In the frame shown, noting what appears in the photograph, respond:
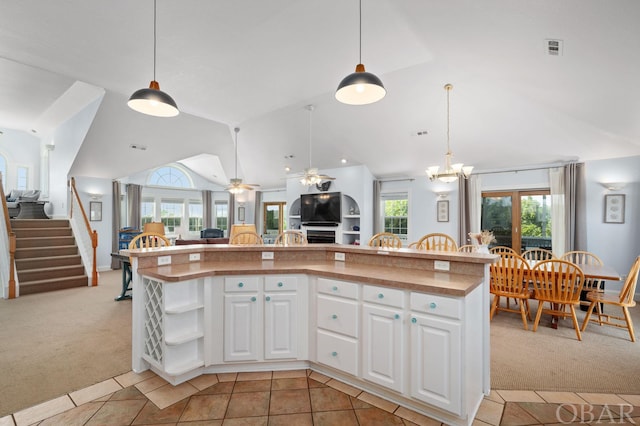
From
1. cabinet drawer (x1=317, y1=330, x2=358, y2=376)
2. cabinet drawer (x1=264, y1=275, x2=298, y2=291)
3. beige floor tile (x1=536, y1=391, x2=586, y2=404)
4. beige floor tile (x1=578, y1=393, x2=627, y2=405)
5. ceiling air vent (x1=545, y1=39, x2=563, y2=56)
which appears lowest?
beige floor tile (x1=578, y1=393, x2=627, y2=405)

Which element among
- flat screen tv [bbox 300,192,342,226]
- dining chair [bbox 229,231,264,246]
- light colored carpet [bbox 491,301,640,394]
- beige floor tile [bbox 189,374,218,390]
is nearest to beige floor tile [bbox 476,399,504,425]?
light colored carpet [bbox 491,301,640,394]

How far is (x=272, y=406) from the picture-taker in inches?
82.9

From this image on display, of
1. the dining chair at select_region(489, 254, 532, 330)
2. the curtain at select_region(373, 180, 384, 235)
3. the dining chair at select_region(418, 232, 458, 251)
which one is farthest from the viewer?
the curtain at select_region(373, 180, 384, 235)

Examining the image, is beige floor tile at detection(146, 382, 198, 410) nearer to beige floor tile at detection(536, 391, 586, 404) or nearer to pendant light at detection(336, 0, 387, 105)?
pendant light at detection(336, 0, 387, 105)

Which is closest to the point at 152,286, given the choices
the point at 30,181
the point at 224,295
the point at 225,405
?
the point at 224,295

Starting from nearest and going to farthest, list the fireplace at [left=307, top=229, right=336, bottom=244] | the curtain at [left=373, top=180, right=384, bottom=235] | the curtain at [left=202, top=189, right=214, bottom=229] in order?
1. the curtain at [left=373, top=180, right=384, bottom=235]
2. the fireplace at [left=307, top=229, right=336, bottom=244]
3. the curtain at [left=202, top=189, right=214, bottom=229]

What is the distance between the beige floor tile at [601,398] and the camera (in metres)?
2.19

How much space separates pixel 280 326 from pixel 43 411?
1748 millimetres

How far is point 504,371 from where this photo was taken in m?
2.61

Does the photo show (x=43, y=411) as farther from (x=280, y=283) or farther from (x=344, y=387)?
(x=344, y=387)

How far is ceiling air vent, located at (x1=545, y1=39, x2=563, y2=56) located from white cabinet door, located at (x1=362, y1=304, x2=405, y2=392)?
2.91 meters

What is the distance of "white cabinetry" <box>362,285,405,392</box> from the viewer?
2.05m

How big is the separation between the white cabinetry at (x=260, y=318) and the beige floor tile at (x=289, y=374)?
155mm

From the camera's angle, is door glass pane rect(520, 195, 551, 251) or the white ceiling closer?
the white ceiling
